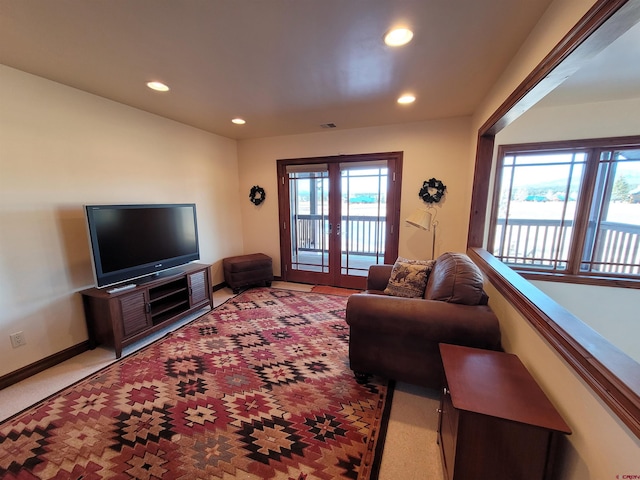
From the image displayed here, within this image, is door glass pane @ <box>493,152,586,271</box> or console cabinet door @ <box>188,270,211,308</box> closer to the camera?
console cabinet door @ <box>188,270,211,308</box>

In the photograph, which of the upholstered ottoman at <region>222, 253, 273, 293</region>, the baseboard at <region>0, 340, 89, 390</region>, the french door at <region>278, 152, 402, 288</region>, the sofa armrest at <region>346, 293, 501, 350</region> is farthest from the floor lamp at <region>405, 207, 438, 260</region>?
the baseboard at <region>0, 340, 89, 390</region>

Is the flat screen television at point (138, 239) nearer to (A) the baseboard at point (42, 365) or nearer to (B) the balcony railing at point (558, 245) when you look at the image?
(A) the baseboard at point (42, 365)

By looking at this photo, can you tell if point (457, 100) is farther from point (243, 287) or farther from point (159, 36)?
point (243, 287)

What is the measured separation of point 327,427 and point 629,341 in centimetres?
365

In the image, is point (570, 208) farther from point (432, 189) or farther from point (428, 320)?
point (428, 320)

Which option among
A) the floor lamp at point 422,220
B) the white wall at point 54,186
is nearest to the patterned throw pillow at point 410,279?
the floor lamp at point 422,220

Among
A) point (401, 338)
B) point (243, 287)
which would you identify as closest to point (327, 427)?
point (401, 338)

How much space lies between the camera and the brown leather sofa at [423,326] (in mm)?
1537

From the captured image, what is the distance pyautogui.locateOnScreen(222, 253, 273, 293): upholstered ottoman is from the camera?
12.7ft

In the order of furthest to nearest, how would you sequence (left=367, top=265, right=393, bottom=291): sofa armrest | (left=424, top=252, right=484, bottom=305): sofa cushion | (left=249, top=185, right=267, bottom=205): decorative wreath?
(left=249, top=185, right=267, bottom=205): decorative wreath < (left=367, top=265, right=393, bottom=291): sofa armrest < (left=424, top=252, right=484, bottom=305): sofa cushion

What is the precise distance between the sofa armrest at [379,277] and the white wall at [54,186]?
8.89 ft

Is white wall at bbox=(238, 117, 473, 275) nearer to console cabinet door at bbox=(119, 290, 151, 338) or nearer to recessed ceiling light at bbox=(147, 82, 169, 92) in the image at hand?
recessed ceiling light at bbox=(147, 82, 169, 92)

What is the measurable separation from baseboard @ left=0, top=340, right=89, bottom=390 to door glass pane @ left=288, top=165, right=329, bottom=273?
2763mm

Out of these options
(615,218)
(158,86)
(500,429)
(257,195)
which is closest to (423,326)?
(500,429)
